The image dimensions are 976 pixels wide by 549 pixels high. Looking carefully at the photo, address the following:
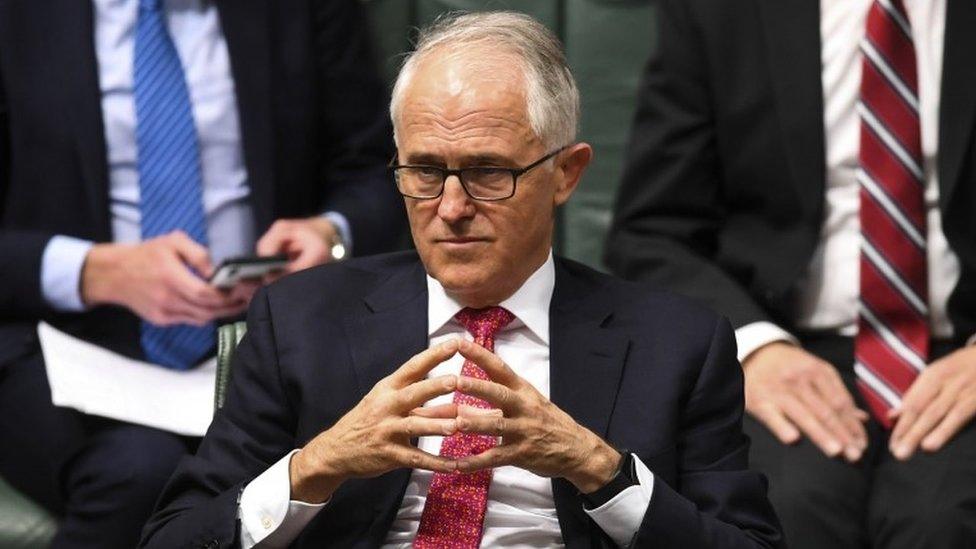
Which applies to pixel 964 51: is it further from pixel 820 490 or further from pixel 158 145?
pixel 158 145

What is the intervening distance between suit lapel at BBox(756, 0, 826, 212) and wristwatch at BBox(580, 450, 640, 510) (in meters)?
1.17

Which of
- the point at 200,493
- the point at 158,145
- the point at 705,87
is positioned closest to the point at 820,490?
the point at 705,87

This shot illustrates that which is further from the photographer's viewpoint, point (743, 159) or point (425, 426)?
point (743, 159)

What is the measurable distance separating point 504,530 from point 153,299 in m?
1.16

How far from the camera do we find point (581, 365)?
2914 millimetres

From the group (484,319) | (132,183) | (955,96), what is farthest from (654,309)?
(132,183)

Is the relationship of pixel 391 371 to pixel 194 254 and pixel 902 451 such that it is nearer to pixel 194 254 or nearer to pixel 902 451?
pixel 194 254

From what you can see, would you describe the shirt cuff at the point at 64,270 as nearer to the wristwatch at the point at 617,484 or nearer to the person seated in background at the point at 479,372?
the person seated in background at the point at 479,372

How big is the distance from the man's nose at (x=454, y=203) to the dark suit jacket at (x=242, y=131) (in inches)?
47.2

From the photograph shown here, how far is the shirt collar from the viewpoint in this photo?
116 inches

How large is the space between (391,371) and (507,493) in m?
0.26

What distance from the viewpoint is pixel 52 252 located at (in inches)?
151

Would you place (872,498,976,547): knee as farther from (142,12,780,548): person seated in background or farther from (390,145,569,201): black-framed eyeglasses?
(390,145,569,201): black-framed eyeglasses

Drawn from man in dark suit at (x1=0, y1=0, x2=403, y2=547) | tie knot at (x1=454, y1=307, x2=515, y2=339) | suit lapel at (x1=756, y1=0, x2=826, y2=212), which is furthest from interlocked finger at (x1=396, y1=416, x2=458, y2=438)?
suit lapel at (x1=756, y1=0, x2=826, y2=212)
